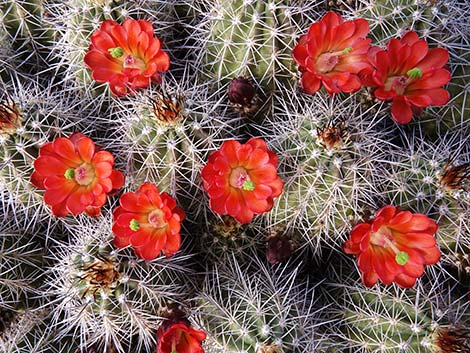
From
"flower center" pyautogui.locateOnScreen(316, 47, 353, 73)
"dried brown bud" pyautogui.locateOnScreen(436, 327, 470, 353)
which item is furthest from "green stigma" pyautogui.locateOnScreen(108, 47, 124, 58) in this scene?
"dried brown bud" pyautogui.locateOnScreen(436, 327, 470, 353)

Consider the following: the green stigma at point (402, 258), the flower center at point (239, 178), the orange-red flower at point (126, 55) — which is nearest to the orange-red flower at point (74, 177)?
A: the orange-red flower at point (126, 55)

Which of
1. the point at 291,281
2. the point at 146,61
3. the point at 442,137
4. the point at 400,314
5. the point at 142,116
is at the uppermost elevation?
the point at 146,61

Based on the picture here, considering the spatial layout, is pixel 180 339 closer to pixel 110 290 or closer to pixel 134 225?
pixel 110 290

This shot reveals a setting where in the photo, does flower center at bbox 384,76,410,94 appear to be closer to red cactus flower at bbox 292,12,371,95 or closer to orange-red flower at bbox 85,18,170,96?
red cactus flower at bbox 292,12,371,95

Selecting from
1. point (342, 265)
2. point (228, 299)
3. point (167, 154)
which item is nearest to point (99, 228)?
point (167, 154)

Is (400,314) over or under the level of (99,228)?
under

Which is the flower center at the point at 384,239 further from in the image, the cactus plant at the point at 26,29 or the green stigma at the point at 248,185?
the cactus plant at the point at 26,29

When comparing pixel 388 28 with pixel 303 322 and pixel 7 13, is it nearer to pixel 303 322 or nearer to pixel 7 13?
pixel 303 322
